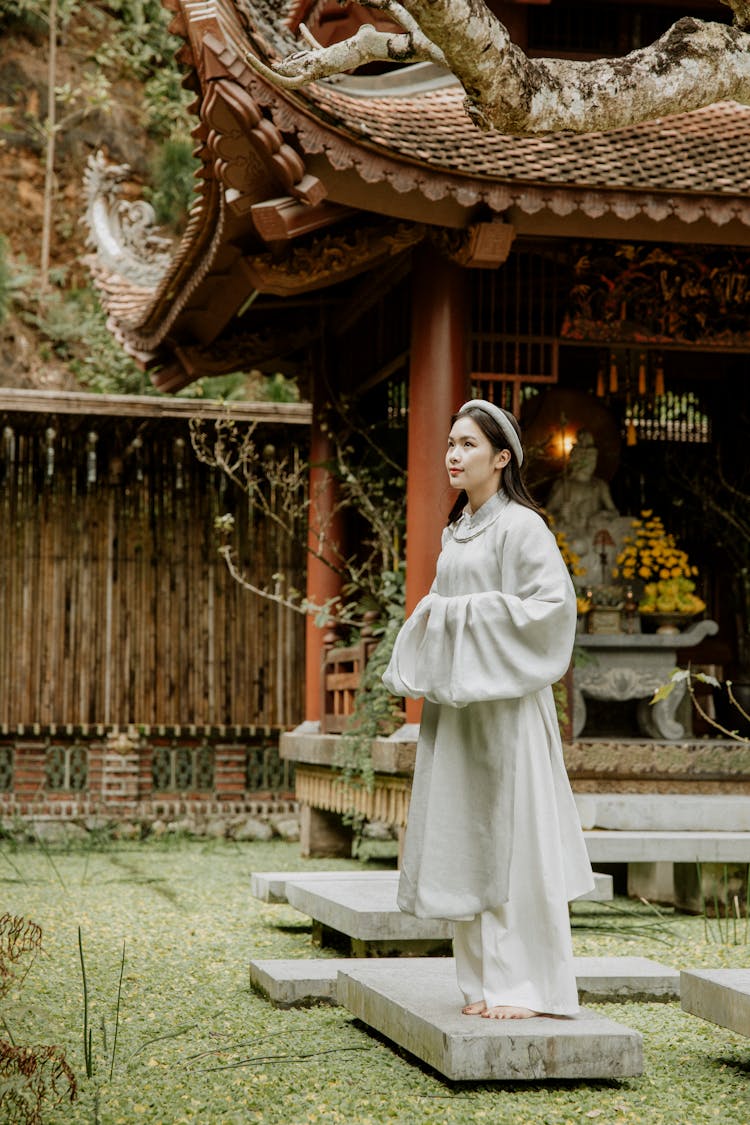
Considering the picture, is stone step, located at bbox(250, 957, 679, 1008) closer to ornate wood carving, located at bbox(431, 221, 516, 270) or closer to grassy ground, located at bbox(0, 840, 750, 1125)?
grassy ground, located at bbox(0, 840, 750, 1125)

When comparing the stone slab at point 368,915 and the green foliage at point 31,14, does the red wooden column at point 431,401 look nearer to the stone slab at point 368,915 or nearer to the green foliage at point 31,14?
the stone slab at point 368,915

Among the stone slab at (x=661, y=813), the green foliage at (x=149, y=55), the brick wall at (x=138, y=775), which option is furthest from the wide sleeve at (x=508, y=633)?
the green foliage at (x=149, y=55)

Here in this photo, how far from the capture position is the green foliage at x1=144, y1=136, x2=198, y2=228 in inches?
685

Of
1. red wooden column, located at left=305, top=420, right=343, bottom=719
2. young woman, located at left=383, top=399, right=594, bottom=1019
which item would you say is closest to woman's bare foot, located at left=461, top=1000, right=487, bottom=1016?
young woman, located at left=383, top=399, right=594, bottom=1019

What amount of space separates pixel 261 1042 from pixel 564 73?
9.62 ft

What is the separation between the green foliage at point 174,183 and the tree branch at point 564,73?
13697mm

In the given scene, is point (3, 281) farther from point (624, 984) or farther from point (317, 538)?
point (624, 984)

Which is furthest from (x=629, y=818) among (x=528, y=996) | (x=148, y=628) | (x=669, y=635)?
(x=148, y=628)

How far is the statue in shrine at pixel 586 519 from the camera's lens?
30.0 ft

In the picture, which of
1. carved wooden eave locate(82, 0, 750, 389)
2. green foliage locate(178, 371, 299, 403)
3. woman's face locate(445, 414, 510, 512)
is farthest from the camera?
green foliage locate(178, 371, 299, 403)

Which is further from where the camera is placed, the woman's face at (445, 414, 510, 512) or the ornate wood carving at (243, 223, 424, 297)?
the ornate wood carving at (243, 223, 424, 297)

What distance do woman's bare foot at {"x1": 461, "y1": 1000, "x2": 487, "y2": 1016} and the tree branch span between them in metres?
2.43

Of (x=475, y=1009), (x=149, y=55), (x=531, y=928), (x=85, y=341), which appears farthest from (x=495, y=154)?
(x=149, y=55)

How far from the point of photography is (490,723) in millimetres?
4023
